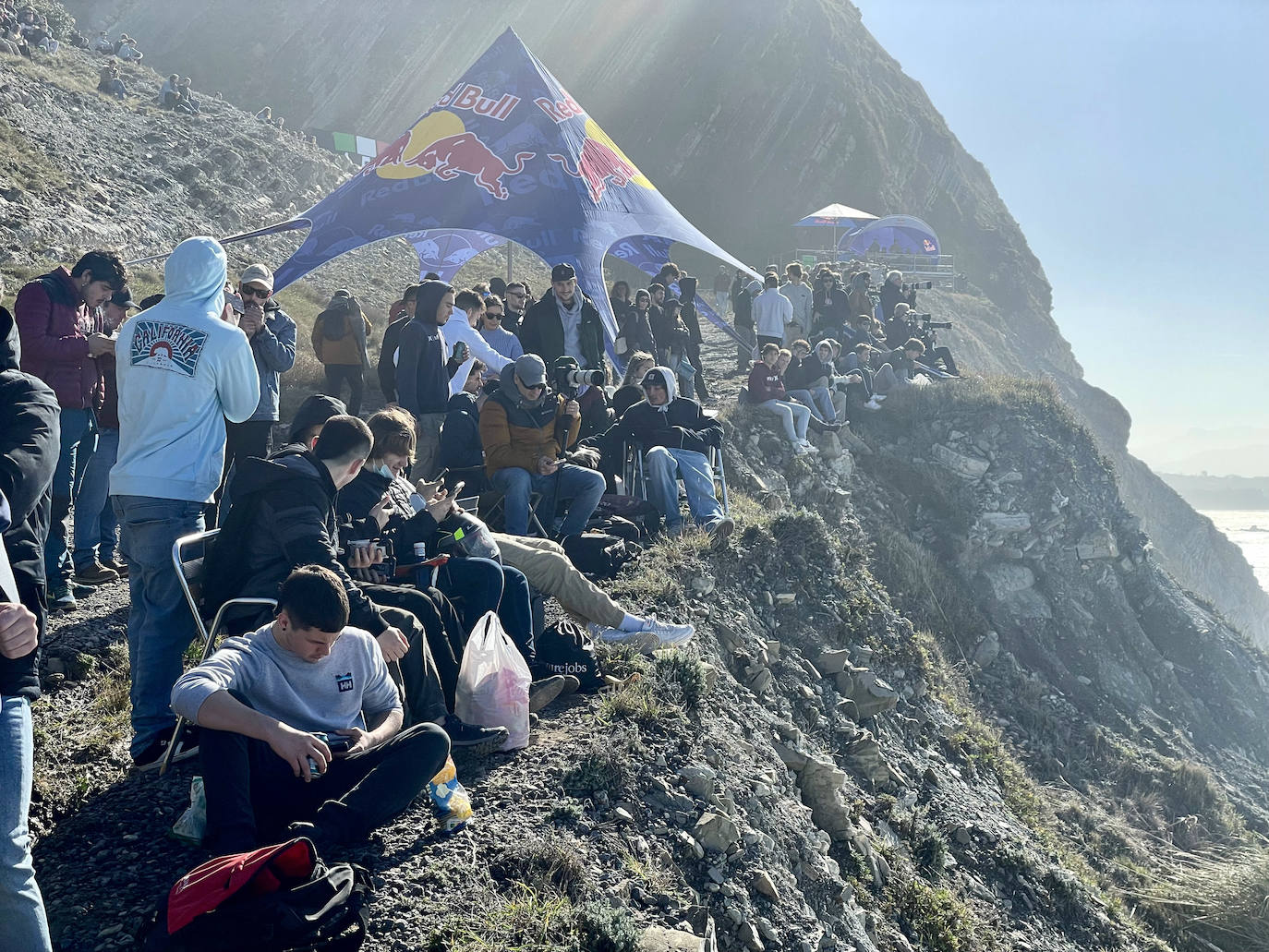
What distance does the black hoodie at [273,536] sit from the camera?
399cm

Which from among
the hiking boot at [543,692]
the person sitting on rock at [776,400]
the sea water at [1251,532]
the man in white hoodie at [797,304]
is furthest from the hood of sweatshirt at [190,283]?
the sea water at [1251,532]

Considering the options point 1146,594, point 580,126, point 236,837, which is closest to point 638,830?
point 236,837

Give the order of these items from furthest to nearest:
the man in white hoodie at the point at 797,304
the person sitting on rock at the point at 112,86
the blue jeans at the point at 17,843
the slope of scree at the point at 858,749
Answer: the person sitting on rock at the point at 112,86 → the man in white hoodie at the point at 797,304 → the slope of scree at the point at 858,749 → the blue jeans at the point at 17,843

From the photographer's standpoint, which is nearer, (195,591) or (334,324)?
(195,591)

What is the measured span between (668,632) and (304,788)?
3.44 metres

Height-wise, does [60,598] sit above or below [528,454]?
below

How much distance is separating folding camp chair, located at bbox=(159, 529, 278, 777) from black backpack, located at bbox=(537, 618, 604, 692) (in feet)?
6.65

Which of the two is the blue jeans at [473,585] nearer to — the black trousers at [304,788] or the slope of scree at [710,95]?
the black trousers at [304,788]

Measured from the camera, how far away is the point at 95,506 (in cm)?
655

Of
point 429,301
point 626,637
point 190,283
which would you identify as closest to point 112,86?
point 429,301

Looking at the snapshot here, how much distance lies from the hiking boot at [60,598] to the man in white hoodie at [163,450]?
→ 2.22 m

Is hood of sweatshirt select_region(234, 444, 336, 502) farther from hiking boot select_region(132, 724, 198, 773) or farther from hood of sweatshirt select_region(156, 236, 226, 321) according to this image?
hiking boot select_region(132, 724, 198, 773)

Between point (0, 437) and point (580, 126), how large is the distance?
11945 millimetres

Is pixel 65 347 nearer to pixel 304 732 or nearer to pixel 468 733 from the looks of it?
pixel 468 733
